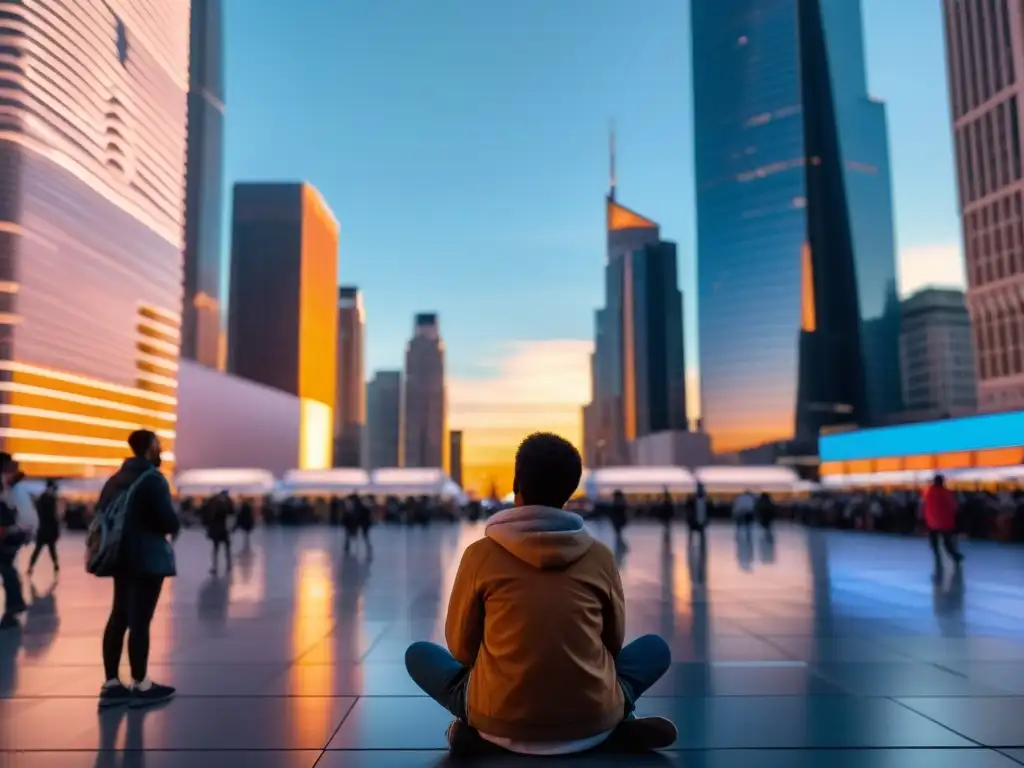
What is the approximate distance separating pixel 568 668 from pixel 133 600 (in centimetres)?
348

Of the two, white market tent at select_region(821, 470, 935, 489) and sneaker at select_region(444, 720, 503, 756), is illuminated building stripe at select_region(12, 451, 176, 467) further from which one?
sneaker at select_region(444, 720, 503, 756)

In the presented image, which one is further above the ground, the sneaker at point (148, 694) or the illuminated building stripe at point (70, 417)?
the illuminated building stripe at point (70, 417)

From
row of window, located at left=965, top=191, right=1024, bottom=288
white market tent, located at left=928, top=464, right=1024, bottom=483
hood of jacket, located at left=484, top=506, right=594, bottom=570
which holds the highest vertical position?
row of window, located at left=965, top=191, right=1024, bottom=288

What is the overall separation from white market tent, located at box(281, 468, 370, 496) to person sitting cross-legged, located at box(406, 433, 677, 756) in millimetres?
54660

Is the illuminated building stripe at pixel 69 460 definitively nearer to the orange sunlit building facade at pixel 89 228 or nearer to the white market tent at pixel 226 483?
the orange sunlit building facade at pixel 89 228

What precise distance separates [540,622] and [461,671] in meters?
0.73

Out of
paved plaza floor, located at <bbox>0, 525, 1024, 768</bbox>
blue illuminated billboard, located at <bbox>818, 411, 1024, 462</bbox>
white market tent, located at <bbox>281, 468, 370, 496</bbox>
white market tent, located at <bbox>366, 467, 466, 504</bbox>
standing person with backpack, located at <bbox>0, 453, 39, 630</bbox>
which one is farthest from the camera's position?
white market tent, located at <bbox>366, 467, 466, 504</bbox>

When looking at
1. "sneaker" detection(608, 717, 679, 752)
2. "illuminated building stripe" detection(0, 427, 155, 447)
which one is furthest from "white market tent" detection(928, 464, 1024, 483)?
"illuminated building stripe" detection(0, 427, 155, 447)

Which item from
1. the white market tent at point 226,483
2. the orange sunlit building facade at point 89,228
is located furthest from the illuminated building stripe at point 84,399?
the white market tent at point 226,483

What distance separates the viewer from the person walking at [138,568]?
18.4ft

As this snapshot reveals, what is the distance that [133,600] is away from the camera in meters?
5.70

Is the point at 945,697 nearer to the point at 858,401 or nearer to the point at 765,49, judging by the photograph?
the point at 858,401

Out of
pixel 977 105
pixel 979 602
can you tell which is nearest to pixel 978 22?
pixel 977 105

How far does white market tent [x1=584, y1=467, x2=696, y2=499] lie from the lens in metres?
57.9
